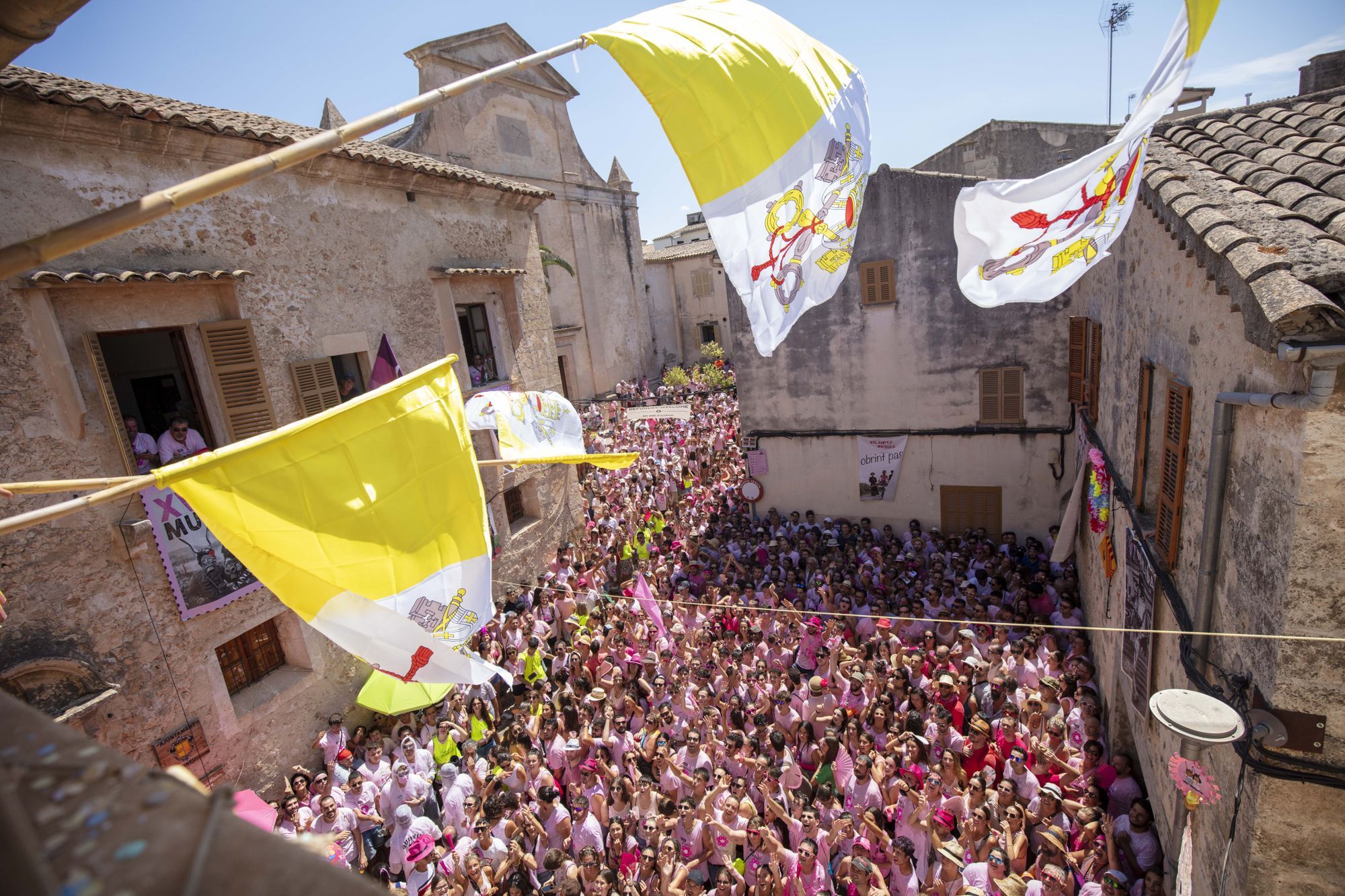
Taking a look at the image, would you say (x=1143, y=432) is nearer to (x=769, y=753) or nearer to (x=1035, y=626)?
(x=1035, y=626)

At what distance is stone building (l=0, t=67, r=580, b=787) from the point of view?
267 inches

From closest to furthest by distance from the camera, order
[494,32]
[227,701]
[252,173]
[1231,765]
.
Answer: [252,173] → [1231,765] → [227,701] → [494,32]

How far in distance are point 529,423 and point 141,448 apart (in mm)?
4553

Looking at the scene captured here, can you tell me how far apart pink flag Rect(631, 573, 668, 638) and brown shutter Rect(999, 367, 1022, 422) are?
27.6ft

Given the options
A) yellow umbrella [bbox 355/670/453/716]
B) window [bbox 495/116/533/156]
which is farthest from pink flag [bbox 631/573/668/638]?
window [bbox 495/116/533/156]

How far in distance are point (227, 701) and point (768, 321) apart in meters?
8.25

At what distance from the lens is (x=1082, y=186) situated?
487 centimetres

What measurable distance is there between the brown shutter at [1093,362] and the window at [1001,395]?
297 centimetres

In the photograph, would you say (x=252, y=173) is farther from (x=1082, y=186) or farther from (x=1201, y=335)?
(x=1201, y=335)

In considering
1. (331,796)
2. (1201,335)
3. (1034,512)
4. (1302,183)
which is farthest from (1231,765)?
(1034,512)

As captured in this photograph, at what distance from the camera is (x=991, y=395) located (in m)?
14.0

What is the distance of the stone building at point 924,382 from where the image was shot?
1358 cm

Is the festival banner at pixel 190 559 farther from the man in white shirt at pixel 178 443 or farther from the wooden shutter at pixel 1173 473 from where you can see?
the wooden shutter at pixel 1173 473

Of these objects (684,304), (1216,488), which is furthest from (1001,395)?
(684,304)
